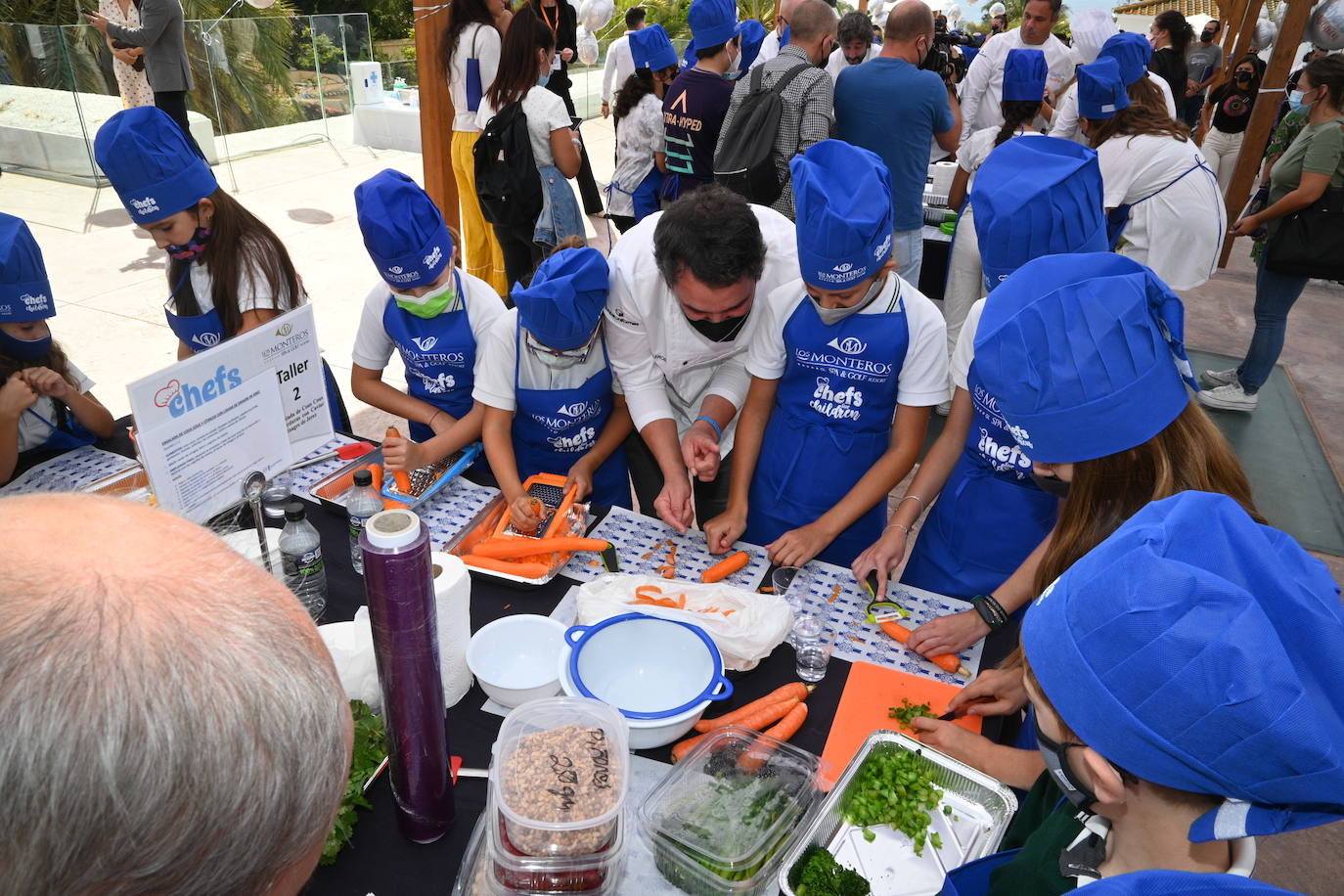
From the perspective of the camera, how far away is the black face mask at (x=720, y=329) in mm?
2662

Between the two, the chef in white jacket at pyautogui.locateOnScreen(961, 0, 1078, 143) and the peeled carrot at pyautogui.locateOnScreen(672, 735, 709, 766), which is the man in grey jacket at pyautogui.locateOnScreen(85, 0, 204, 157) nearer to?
the chef in white jacket at pyautogui.locateOnScreen(961, 0, 1078, 143)

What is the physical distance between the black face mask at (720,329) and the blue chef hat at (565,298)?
0.36 metres

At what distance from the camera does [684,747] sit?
1516mm

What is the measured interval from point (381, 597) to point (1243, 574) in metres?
1.05

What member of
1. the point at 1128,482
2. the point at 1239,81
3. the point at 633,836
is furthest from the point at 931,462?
the point at 1239,81

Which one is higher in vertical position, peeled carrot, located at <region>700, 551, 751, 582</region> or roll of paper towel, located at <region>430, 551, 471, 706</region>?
roll of paper towel, located at <region>430, 551, 471, 706</region>

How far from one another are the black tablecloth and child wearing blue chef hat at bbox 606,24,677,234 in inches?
164

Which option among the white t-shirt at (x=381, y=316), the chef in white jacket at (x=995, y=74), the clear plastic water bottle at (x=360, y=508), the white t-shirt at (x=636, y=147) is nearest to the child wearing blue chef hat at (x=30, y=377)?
the white t-shirt at (x=381, y=316)

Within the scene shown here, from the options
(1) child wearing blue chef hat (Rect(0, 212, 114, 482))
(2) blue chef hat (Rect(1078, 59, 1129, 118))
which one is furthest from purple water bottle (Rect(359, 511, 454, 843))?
(2) blue chef hat (Rect(1078, 59, 1129, 118))

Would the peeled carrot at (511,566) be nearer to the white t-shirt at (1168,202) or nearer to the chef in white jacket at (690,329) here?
the chef in white jacket at (690,329)

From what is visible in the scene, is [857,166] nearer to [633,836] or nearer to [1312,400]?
[633,836]

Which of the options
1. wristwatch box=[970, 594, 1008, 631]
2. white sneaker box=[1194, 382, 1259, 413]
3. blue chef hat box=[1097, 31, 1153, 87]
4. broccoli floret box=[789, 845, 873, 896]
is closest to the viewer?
broccoli floret box=[789, 845, 873, 896]

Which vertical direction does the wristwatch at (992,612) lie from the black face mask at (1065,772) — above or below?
below

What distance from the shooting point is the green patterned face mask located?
263 centimetres
